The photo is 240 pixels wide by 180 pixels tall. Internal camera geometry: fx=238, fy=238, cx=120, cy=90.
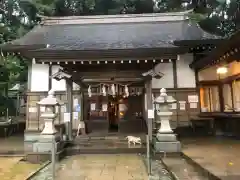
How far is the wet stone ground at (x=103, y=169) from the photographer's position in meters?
5.64

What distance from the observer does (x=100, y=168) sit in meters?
6.45

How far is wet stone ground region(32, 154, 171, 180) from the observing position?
5.64 meters

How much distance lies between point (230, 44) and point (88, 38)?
25.3 feet

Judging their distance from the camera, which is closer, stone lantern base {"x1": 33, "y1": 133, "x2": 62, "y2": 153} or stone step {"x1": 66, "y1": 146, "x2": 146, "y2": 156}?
stone lantern base {"x1": 33, "y1": 133, "x2": 62, "y2": 153}

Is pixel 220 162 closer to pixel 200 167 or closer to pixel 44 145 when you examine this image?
pixel 200 167

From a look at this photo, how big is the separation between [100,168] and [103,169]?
14cm

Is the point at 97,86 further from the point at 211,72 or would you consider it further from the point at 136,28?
the point at 211,72

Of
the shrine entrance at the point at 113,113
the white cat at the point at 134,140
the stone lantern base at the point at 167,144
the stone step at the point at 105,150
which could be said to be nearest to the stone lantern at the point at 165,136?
the stone lantern base at the point at 167,144

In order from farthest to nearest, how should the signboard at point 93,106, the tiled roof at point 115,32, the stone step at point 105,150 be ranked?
the signboard at point 93,106
the tiled roof at point 115,32
the stone step at point 105,150

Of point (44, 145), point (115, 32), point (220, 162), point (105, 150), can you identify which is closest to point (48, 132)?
point (44, 145)

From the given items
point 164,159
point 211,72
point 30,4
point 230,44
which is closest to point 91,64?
point 164,159

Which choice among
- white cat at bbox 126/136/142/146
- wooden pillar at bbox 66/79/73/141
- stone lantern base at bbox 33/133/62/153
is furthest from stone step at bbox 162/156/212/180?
wooden pillar at bbox 66/79/73/141

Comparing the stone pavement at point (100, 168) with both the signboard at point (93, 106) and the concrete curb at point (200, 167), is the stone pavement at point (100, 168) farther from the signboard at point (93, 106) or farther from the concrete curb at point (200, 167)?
the signboard at point (93, 106)

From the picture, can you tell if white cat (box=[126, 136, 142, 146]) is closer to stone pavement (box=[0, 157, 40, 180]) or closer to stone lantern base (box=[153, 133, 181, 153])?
stone lantern base (box=[153, 133, 181, 153])
